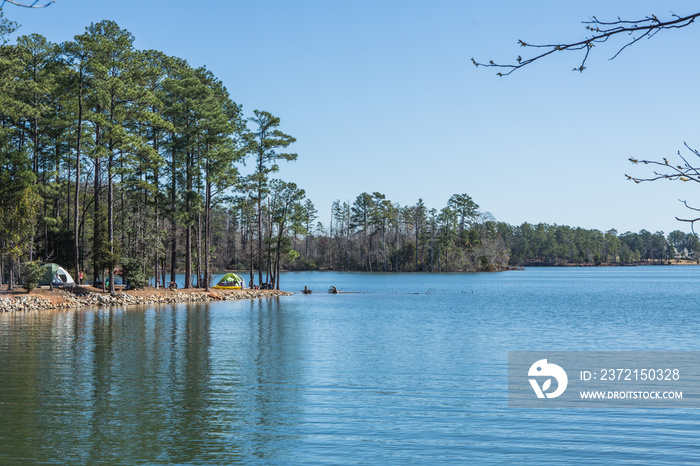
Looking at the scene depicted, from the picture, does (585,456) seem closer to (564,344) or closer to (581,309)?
(564,344)

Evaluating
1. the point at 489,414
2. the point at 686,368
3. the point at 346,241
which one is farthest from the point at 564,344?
the point at 346,241

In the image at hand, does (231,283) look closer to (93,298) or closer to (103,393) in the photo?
(93,298)

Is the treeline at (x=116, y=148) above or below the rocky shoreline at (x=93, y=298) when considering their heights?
above

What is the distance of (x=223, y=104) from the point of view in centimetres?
4891

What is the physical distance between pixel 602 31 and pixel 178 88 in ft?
138

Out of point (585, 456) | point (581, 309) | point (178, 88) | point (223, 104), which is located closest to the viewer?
point (585, 456)

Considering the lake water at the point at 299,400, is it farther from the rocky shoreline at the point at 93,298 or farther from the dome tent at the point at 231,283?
the dome tent at the point at 231,283

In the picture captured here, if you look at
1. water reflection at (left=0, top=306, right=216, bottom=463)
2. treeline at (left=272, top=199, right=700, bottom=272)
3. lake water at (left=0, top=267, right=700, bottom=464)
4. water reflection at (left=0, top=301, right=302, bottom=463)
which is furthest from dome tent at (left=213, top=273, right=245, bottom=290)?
treeline at (left=272, top=199, right=700, bottom=272)

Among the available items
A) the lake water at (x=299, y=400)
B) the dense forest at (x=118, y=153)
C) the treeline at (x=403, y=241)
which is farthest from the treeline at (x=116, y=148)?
the treeline at (x=403, y=241)

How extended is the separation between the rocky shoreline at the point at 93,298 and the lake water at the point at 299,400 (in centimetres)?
644

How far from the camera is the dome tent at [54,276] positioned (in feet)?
128

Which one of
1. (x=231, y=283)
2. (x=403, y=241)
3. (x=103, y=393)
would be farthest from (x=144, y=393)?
(x=403, y=241)

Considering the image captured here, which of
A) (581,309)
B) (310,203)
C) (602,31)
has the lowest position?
(581,309)

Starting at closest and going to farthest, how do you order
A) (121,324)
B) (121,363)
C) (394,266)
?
(121,363) < (121,324) < (394,266)
